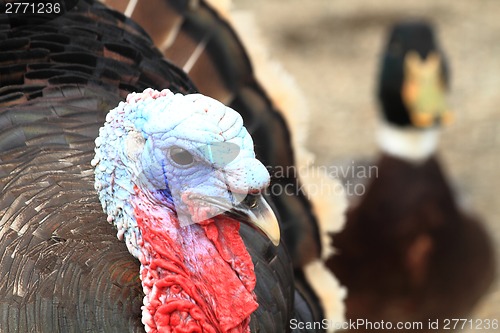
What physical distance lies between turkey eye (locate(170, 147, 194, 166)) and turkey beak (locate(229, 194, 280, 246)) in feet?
0.42

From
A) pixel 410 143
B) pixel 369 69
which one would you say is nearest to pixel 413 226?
pixel 410 143

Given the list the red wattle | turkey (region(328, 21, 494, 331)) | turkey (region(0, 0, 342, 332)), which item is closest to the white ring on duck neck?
turkey (region(328, 21, 494, 331))

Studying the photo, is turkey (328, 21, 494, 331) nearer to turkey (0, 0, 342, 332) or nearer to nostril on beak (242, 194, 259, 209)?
turkey (0, 0, 342, 332)

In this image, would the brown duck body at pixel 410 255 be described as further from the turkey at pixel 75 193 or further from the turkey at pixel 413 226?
the turkey at pixel 75 193

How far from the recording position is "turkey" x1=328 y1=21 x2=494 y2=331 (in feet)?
11.8

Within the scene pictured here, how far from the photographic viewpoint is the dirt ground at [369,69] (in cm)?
532

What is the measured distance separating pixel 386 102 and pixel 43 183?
2806 millimetres

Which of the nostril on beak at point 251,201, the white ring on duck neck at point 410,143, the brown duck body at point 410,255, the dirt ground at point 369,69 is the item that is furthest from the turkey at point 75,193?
the dirt ground at point 369,69

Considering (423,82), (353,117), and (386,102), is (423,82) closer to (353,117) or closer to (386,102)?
(386,102)

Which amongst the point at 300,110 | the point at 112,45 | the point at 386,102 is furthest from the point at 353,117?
the point at 112,45

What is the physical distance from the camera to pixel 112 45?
215cm

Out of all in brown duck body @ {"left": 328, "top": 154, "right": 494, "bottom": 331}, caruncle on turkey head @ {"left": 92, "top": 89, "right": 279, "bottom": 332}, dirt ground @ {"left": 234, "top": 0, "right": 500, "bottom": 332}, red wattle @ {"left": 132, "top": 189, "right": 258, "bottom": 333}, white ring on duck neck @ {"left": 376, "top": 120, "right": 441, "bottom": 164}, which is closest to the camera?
caruncle on turkey head @ {"left": 92, "top": 89, "right": 279, "bottom": 332}

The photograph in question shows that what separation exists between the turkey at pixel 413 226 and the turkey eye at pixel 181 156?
202 cm

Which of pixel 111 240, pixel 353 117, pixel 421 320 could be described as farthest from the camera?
pixel 353 117
